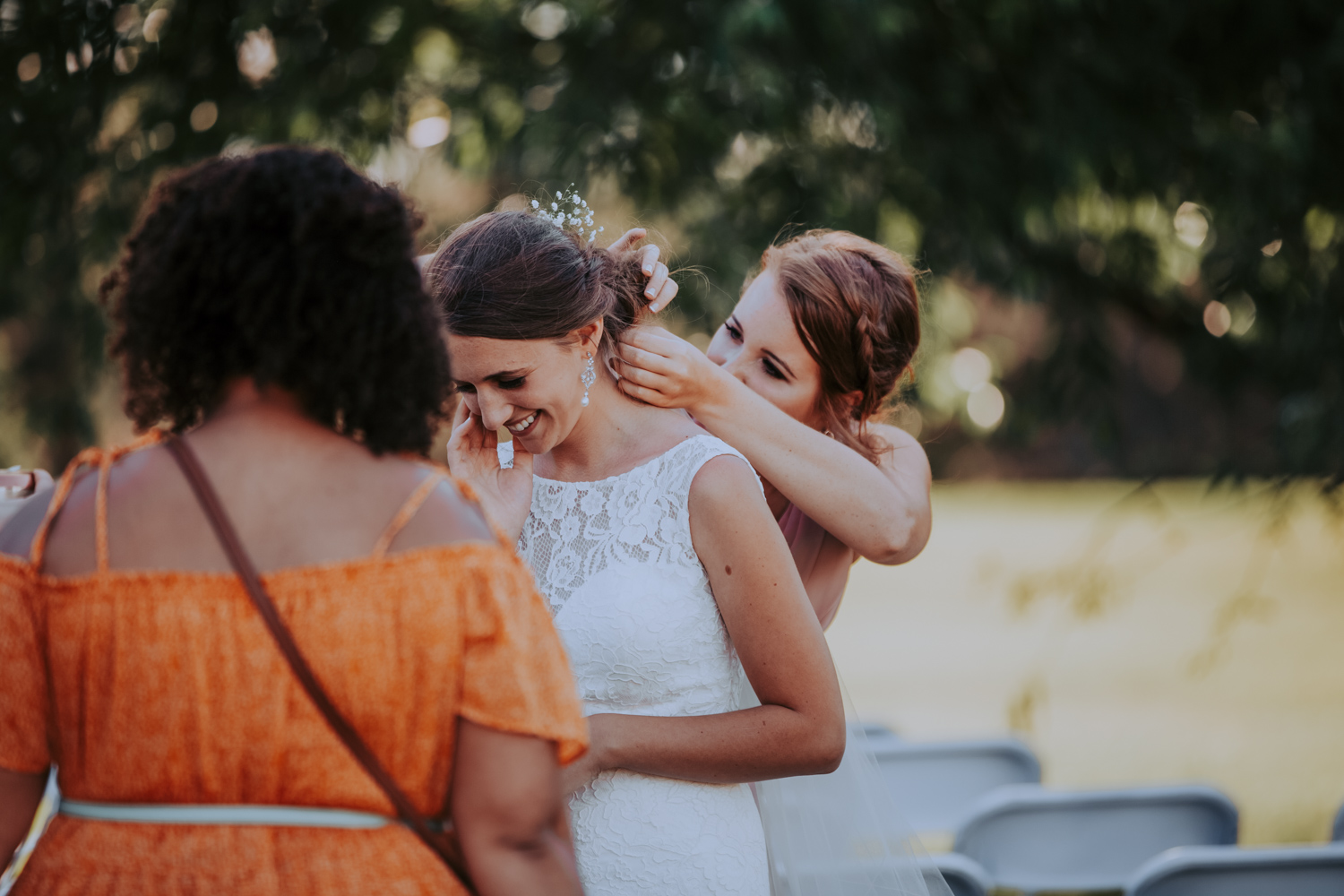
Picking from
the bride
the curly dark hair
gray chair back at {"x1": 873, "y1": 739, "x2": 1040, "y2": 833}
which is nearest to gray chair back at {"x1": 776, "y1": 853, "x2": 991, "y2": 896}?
the bride

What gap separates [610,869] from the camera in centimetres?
204

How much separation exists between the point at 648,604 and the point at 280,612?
35.4 inches

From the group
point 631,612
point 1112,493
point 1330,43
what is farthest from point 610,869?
point 1112,493

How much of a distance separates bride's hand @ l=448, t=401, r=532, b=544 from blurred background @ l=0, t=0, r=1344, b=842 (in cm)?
204

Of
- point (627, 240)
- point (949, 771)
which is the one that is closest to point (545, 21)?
point (627, 240)

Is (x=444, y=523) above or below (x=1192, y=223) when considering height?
below

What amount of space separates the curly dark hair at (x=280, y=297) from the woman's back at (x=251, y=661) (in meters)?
0.07

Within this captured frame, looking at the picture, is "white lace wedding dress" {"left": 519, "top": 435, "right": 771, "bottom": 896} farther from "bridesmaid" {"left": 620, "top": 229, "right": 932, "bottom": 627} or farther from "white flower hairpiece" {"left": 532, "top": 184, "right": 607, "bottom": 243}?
"white flower hairpiece" {"left": 532, "top": 184, "right": 607, "bottom": 243}

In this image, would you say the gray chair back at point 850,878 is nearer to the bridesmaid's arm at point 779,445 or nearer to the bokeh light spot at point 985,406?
the bridesmaid's arm at point 779,445

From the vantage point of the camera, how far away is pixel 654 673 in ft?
6.64

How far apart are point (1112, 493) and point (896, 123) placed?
912 inches

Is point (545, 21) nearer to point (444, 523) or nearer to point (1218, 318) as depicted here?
point (1218, 318)

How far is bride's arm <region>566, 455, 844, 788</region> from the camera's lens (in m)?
1.96

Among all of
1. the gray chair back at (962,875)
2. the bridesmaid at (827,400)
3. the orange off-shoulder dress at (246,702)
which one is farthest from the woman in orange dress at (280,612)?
the gray chair back at (962,875)
